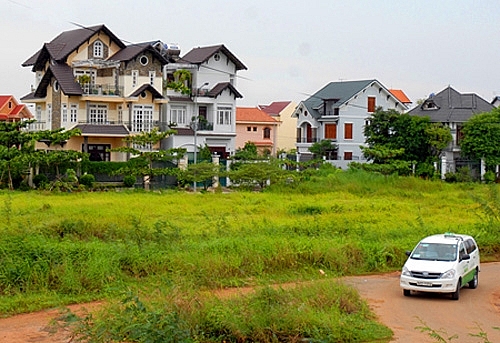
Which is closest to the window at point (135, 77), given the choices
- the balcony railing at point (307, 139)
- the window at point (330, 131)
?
the window at point (330, 131)

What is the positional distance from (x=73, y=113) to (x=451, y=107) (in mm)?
27452

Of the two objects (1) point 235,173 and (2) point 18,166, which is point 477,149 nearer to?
(1) point 235,173

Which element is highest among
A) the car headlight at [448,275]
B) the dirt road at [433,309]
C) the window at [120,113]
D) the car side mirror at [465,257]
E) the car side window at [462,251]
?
the window at [120,113]

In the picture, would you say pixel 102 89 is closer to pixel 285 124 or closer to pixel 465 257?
pixel 465 257

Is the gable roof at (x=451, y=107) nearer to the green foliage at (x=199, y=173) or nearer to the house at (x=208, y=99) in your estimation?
the house at (x=208, y=99)

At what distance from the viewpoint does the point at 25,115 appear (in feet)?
232

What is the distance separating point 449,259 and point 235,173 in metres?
24.5

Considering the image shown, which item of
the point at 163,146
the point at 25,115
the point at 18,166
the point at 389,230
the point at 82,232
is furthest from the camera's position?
the point at 25,115

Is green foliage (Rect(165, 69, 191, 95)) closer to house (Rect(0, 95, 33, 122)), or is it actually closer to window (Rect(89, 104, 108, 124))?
window (Rect(89, 104, 108, 124))

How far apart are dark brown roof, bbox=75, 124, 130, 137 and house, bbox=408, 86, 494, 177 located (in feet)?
73.6

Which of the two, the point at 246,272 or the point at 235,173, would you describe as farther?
the point at 235,173

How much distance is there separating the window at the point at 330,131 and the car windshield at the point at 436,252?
1712 inches

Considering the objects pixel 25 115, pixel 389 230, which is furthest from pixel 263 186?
pixel 25 115

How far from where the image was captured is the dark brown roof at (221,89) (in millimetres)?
50969
